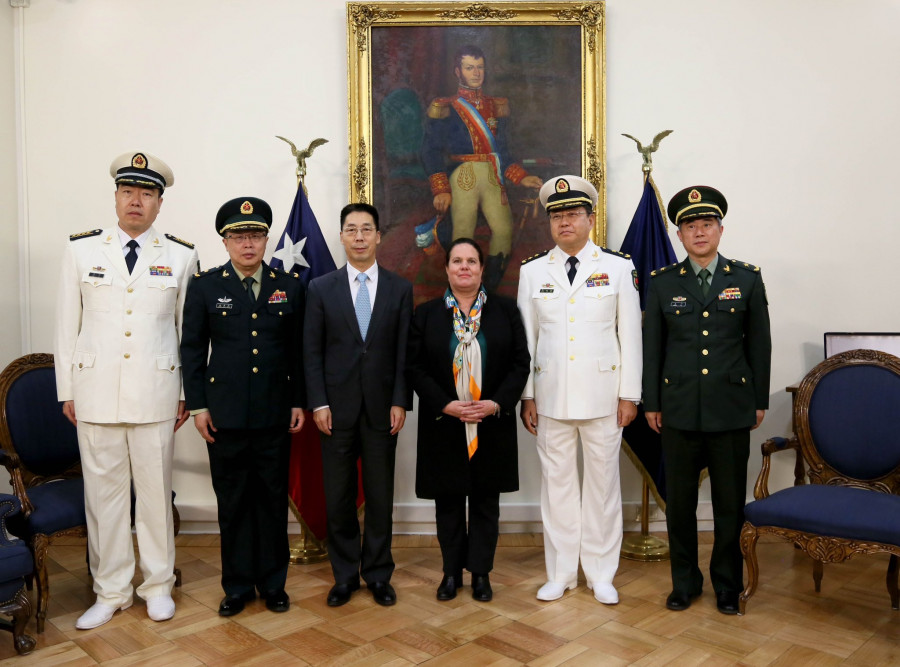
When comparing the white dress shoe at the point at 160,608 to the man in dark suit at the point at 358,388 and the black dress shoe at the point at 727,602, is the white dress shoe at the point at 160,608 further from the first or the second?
the black dress shoe at the point at 727,602

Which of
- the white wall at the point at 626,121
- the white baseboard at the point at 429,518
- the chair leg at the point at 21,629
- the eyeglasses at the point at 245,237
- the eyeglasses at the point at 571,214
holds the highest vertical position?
the white wall at the point at 626,121

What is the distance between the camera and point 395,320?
303 cm

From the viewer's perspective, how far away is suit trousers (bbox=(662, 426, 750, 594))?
9.52 ft

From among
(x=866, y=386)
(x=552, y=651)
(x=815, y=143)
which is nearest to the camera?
(x=552, y=651)

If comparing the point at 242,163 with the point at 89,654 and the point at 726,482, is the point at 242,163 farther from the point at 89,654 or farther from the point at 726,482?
the point at 726,482

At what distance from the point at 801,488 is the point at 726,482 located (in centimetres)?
36

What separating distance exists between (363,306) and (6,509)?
160 centimetres

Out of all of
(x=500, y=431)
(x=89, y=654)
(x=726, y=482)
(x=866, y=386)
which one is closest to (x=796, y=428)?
(x=866, y=386)

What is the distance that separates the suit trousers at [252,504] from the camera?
292 centimetres

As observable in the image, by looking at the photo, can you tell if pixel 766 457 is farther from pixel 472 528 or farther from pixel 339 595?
pixel 339 595

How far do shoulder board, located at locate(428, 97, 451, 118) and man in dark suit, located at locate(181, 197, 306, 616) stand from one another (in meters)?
1.52

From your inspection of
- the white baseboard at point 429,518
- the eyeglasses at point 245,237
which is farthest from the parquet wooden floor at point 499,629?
the eyeglasses at point 245,237

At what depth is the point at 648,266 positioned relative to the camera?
3754 millimetres

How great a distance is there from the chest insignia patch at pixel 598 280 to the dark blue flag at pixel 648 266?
79cm
